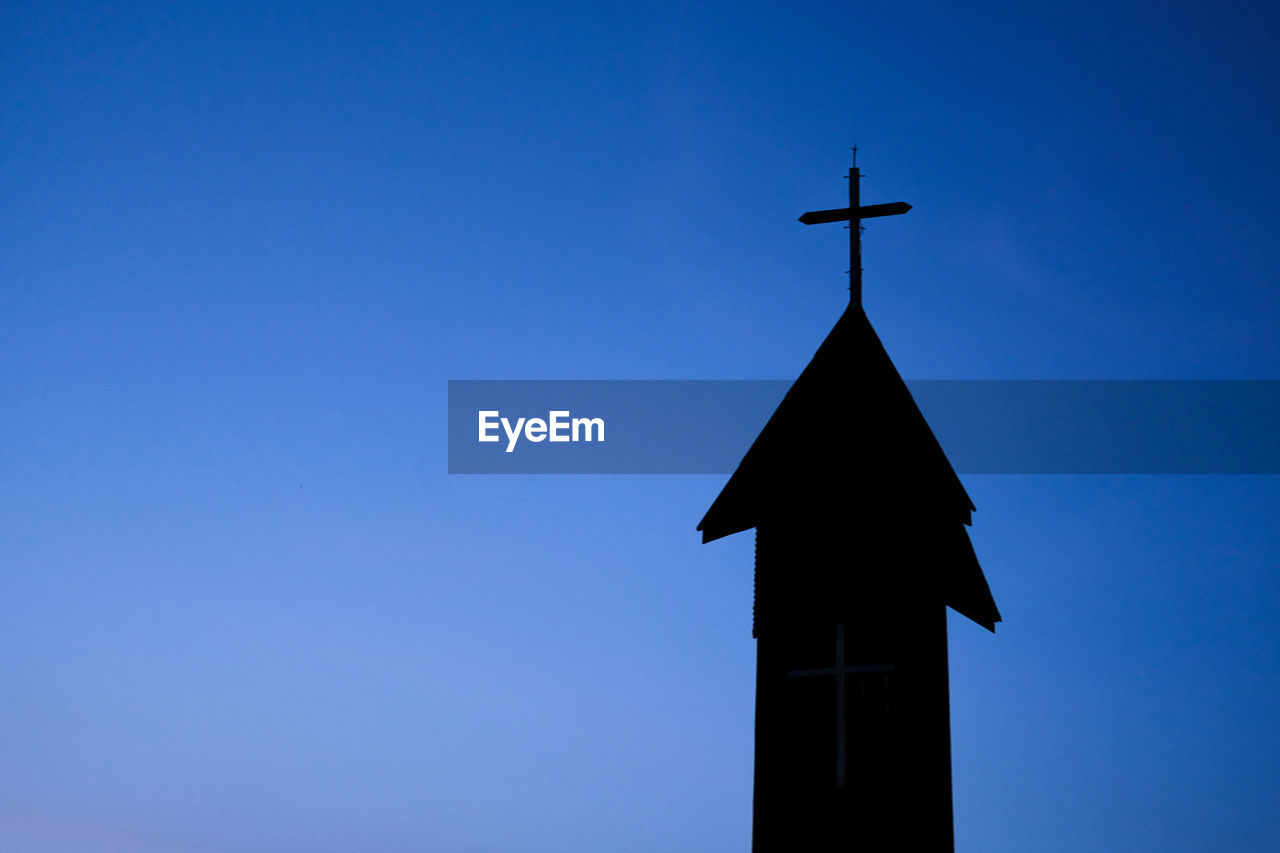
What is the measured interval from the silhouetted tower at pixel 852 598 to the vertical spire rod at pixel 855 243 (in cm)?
4

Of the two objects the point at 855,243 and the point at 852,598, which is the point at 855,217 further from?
the point at 852,598

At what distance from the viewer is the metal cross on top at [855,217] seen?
1652 centimetres

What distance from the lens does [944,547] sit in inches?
614

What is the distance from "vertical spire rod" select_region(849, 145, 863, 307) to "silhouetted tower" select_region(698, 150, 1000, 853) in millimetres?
35

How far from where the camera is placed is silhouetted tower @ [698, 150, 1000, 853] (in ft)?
46.2

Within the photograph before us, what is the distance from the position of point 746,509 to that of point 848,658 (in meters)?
2.30

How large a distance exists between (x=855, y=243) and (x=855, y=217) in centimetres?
38

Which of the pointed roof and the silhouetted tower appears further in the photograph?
the pointed roof

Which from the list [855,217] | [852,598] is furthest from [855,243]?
[852,598]

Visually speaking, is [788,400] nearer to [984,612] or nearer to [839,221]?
[839,221]

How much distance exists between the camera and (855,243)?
16.8 metres

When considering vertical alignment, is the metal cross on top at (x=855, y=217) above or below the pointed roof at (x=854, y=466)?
above

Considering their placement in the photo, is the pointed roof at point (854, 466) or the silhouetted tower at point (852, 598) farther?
the pointed roof at point (854, 466)

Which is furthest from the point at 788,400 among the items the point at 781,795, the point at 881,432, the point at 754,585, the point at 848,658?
the point at 781,795
